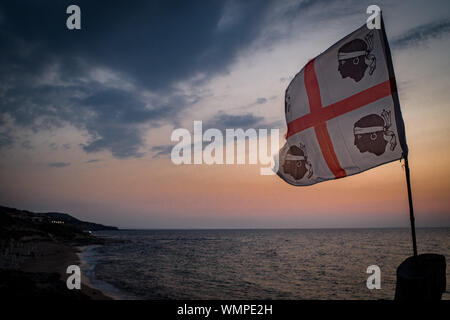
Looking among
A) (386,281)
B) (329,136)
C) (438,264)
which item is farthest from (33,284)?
(386,281)

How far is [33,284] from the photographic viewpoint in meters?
10.9

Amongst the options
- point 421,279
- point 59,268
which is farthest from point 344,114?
point 59,268

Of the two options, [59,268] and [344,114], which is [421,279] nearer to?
[344,114]

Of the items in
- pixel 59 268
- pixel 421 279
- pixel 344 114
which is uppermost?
pixel 344 114

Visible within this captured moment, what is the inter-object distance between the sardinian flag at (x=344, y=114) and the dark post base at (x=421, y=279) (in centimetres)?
152

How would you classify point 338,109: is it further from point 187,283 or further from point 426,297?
point 187,283

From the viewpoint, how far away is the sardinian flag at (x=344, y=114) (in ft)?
13.9

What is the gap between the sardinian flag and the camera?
167 inches

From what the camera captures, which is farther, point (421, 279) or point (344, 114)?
point (344, 114)

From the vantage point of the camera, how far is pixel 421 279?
343cm

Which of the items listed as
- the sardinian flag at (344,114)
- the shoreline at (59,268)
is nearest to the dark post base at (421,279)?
the sardinian flag at (344,114)

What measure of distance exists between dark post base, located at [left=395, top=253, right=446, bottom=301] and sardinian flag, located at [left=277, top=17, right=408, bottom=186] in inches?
60.0

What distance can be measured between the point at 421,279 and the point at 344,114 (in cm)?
273
